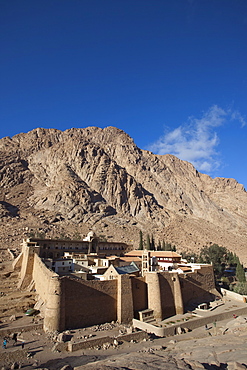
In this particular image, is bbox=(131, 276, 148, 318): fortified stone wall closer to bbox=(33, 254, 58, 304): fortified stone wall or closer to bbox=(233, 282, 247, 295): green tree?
bbox=(33, 254, 58, 304): fortified stone wall

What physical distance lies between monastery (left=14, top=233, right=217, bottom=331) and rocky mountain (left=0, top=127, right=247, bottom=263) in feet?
76.2

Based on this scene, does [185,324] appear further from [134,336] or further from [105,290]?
[105,290]

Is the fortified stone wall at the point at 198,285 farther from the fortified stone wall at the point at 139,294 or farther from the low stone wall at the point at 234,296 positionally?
the fortified stone wall at the point at 139,294

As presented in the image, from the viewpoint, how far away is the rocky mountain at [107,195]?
218ft

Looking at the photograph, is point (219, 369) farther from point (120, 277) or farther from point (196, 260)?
point (196, 260)

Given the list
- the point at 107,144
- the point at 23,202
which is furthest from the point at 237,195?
the point at 23,202

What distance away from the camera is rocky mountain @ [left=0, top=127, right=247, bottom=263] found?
66312 mm

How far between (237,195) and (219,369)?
113 m

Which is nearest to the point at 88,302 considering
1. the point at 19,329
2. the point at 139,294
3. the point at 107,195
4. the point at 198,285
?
the point at 19,329

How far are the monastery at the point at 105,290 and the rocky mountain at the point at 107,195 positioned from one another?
2322cm

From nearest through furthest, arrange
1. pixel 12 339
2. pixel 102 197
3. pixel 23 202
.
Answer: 1. pixel 12 339
2. pixel 23 202
3. pixel 102 197

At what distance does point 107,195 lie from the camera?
271ft

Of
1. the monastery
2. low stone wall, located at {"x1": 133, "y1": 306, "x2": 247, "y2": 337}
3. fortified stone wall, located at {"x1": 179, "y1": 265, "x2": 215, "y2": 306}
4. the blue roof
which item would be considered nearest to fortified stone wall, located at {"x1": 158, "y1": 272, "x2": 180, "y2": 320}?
the monastery

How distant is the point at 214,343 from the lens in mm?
18438
